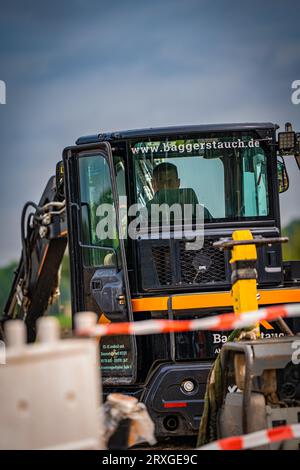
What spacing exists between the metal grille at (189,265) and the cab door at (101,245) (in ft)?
1.23

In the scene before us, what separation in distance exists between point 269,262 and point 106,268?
155 centimetres

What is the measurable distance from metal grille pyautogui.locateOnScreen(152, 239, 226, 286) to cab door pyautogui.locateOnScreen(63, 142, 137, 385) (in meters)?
0.37

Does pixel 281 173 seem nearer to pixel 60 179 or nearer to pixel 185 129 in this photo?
pixel 185 129

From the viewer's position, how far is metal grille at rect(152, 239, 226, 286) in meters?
9.45

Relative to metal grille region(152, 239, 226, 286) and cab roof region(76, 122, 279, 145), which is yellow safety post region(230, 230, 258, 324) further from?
cab roof region(76, 122, 279, 145)

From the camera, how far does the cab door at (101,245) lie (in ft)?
31.0

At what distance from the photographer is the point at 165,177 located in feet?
31.6

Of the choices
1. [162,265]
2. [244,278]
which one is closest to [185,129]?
[162,265]

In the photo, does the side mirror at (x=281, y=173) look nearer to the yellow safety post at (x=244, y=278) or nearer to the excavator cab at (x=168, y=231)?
the excavator cab at (x=168, y=231)

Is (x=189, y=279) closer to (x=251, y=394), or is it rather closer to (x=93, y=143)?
(x=93, y=143)

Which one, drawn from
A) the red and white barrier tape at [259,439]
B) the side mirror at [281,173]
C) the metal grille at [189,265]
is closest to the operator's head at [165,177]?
the metal grille at [189,265]

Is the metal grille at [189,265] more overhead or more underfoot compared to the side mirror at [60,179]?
more underfoot

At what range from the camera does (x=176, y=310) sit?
941 centimetres
